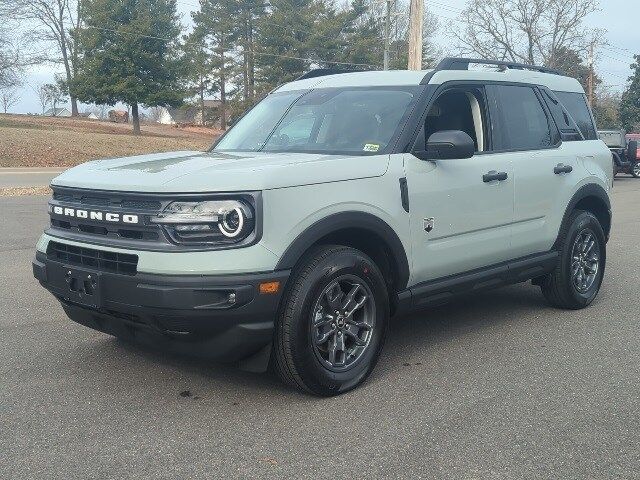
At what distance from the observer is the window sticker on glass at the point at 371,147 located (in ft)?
15.2

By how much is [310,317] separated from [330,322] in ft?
0.76

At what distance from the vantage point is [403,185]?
4.52 metres

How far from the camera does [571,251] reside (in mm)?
6086

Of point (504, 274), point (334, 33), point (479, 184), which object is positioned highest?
point (334, 33)

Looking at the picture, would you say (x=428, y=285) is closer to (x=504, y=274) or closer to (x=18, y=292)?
(x=504, y=274)

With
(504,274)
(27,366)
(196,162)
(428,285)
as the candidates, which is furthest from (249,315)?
(504,274)

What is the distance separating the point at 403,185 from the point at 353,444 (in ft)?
5.59

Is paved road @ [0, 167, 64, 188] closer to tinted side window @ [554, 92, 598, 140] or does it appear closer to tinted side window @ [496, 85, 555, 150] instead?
tinted side window @ [554, 92, 598, 140]

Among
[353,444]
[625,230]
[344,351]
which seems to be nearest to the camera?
[353,444]

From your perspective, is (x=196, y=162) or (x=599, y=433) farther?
(x=196, y=162)

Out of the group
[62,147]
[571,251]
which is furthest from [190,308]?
[62,147]

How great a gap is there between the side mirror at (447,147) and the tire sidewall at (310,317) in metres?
0.86

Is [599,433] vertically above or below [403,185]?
below

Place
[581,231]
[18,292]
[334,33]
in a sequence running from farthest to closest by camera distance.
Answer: [334,33], [18,292], [581,231]
